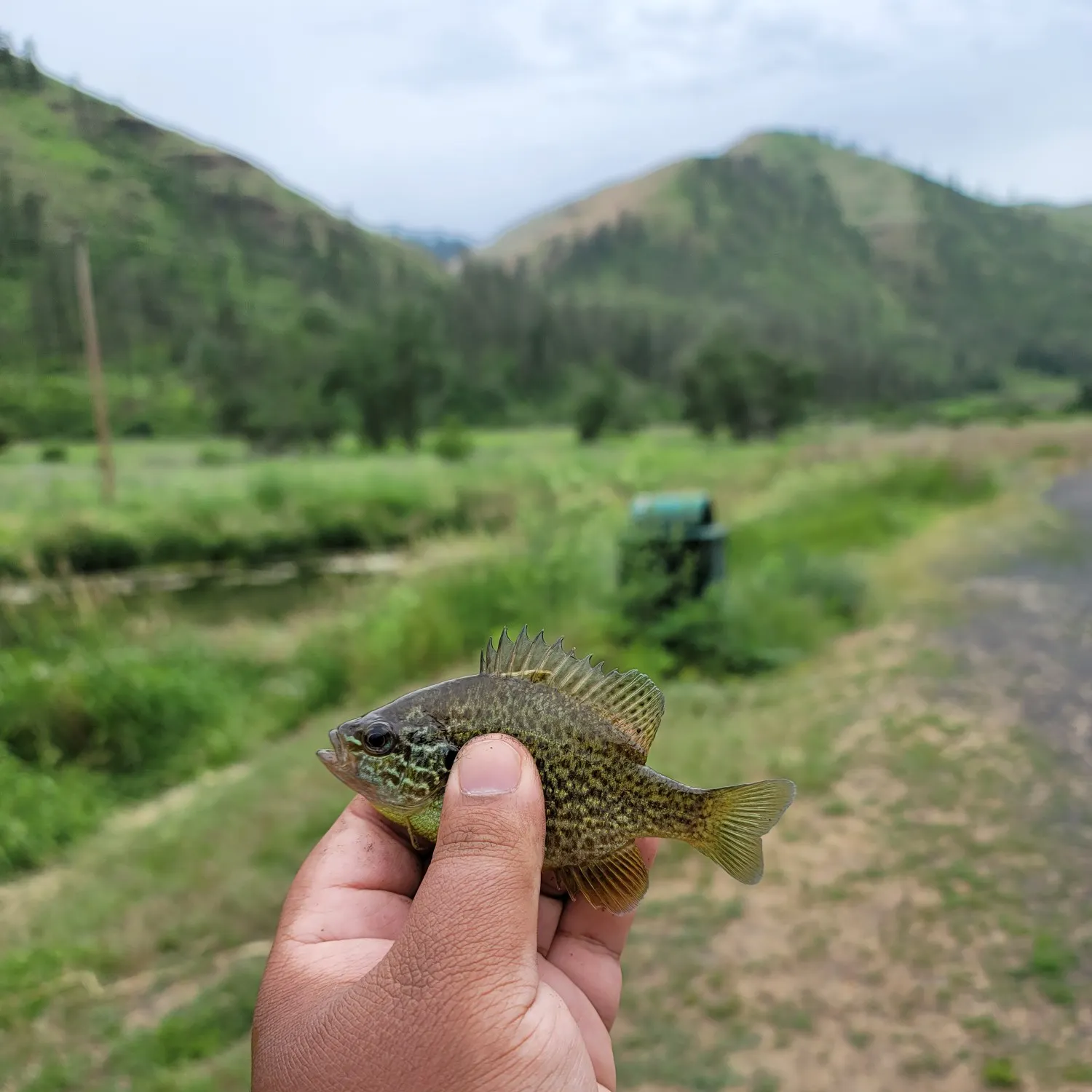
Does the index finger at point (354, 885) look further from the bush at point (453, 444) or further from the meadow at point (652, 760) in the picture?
the bush at point (453, 444)

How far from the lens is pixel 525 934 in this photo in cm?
140

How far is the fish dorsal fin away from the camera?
1.59m

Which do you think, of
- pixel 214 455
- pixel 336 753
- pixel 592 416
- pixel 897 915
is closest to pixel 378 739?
pixel 336 753

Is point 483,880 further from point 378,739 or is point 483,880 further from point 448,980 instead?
point 378,739

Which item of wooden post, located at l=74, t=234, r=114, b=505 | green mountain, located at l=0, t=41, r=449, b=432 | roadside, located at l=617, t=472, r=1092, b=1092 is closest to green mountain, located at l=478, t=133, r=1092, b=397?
green mountain, located at l=0, t=41, r=449, b=432

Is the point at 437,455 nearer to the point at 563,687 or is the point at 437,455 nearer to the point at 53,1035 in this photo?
the point at 53,1035

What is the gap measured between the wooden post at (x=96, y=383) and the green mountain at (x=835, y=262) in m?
38.1

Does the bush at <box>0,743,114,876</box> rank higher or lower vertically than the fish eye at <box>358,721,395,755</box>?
lower

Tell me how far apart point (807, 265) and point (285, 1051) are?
2681 inches

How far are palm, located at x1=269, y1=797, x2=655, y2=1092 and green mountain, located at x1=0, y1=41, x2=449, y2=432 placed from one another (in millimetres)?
5683

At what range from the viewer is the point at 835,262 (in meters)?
60.9

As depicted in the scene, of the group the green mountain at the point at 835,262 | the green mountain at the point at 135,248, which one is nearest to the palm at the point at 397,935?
the green mountain at the point at 135,248

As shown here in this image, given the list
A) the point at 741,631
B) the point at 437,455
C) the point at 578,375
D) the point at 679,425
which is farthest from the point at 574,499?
the point at 578,375

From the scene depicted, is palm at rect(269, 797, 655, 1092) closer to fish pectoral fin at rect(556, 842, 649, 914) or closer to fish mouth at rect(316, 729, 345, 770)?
fish pectoral fin at rect(556, 842, 649, 914)
